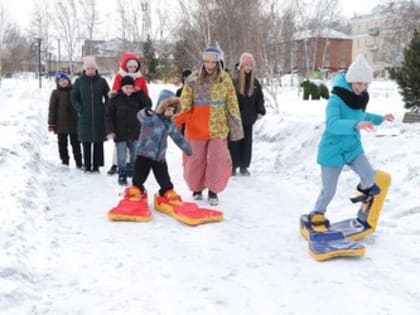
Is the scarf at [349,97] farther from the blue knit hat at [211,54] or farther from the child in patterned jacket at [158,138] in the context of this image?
the child in patterned jacket at [158,138]

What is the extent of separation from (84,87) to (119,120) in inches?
39.4

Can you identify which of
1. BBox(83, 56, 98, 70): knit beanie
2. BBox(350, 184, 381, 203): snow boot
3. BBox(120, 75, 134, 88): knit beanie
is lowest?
BBox(350, 184, 381, 203): snow boot

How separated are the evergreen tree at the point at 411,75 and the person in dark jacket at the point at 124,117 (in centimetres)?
689

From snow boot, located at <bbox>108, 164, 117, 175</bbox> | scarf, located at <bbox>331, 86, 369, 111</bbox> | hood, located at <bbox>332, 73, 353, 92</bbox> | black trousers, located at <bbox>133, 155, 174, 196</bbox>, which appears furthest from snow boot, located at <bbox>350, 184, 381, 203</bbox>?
snow boot, located at <bbox>108, 164, 117, 175</bbox>

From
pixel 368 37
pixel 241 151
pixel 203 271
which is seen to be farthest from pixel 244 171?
pixel 368 37

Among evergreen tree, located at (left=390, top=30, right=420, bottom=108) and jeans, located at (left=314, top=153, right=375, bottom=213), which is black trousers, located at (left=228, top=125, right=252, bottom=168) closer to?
jeans, located at (left=314, top=153, right=375, bottom=213)

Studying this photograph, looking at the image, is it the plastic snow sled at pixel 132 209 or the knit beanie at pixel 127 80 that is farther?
the knit beanie at pixel 127 80

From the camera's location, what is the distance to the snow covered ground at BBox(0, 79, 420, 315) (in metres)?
3.42

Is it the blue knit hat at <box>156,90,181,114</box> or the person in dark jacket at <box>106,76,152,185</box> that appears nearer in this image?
the blue knit hat at <box>156,90,181,114</box>

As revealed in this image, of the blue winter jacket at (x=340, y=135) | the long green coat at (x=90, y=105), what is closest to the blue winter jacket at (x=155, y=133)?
the blue winter jacket at (x=340, y=135)

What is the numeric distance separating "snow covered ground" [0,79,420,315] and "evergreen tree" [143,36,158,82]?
37968 mm

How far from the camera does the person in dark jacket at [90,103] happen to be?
7820 millimetres

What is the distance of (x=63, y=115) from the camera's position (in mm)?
8312

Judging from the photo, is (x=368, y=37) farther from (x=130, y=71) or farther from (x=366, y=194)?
(x=366, y=194)
